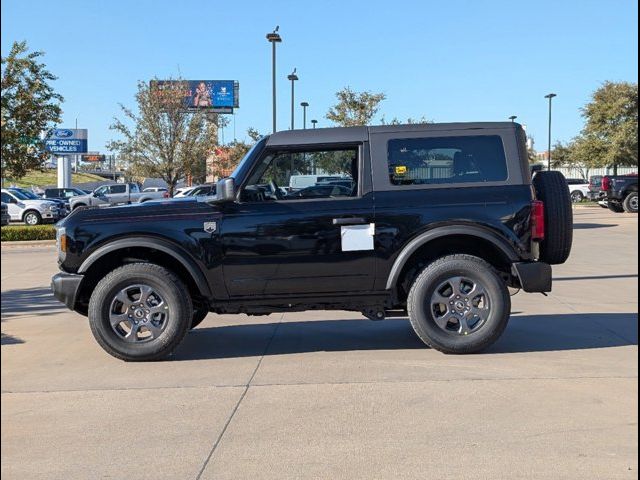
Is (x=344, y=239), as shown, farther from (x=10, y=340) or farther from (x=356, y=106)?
(x=356, y=106)

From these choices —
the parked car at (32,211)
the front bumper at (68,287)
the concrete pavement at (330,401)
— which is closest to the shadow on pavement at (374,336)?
the concrete pavement at (330,401)

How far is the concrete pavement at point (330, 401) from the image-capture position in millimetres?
3967

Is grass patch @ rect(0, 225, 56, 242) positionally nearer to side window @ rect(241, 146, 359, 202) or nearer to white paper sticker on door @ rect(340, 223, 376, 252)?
side window @ rect(241, 146, 359, 202)

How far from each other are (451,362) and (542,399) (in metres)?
1.18

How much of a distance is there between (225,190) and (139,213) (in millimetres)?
813

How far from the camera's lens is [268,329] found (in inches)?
304

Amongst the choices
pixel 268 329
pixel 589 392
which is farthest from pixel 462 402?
pixel 268 329

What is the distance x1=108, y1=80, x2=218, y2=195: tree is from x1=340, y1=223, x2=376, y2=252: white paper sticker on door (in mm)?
22873

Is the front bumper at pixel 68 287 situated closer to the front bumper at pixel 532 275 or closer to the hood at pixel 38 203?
the front bumper at pixel 532 275

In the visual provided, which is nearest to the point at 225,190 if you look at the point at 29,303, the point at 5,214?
the point at 29,303

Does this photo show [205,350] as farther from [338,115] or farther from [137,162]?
[338,115]

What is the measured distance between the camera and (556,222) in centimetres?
641

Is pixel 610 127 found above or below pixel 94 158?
below

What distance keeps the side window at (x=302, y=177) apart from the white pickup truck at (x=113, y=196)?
28.2 meters
